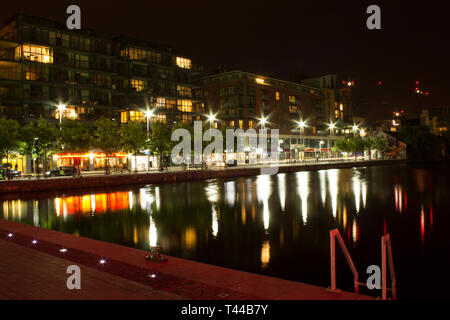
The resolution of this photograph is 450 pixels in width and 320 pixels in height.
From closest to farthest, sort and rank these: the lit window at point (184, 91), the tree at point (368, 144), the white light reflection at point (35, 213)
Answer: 1. the white light reflection at point (35, 213)
2. the lit window at point (184, 91)
3. the tree at point (368, 144)

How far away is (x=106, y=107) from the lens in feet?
214

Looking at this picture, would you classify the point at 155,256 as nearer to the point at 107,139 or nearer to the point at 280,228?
the point at 280,228

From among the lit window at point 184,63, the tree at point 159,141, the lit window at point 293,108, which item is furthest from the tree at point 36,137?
the lit window at point 293,108

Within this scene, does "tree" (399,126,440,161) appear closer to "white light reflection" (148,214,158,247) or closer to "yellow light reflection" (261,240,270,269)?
"white light reflection" (148,214,158,247)

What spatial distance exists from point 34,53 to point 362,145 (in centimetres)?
8144

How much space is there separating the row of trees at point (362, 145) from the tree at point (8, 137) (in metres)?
83.3

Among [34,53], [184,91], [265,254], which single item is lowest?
[265,254]

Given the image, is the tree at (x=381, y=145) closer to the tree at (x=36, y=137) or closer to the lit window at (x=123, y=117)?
the lit window at (x=123, y=117)

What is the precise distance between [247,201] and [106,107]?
159 feet

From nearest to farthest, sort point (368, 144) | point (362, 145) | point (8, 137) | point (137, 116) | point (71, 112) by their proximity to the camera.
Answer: point (8, 137) < point (71, 112) < point (137, 116) < point (362, 145) < point (368, 144)

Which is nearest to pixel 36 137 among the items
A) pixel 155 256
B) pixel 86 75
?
pixel 86 75

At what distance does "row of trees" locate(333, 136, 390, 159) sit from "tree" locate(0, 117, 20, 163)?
83.3 meters

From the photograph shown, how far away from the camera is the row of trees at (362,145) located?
341 ft

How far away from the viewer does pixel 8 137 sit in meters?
40.0
